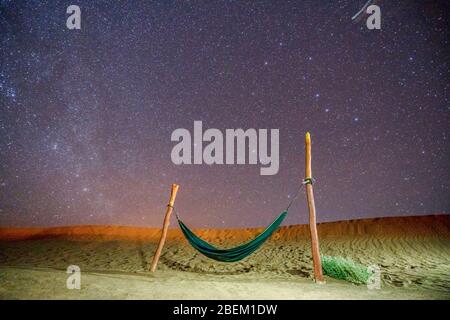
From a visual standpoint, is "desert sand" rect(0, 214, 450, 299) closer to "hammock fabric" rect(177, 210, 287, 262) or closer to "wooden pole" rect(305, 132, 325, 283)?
"wooden pole" rect(305, 132, 325, 283)

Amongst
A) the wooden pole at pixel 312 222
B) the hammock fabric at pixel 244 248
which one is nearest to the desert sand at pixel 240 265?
the wooden pole at pixel 312 222

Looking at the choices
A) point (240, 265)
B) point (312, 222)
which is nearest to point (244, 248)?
point (312, 222)

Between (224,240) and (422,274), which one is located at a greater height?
(422,274)

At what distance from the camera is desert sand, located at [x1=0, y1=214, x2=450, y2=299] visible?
12.9ft

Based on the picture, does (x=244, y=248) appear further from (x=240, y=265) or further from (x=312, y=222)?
(x=240, y=265)

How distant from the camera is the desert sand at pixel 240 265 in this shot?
3.93m

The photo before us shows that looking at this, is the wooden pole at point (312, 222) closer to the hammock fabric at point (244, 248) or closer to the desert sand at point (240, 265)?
the desert sand at point (240, 265)

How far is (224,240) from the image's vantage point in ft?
53.6

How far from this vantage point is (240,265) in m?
8.01
